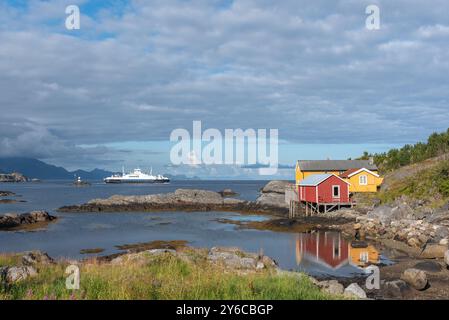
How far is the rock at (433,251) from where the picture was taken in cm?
2624

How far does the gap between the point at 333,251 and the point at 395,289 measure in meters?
14.2

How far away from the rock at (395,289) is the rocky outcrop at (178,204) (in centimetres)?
4150

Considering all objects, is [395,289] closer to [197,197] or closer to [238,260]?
[238,260]

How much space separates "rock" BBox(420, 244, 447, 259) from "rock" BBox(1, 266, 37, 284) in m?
22.8

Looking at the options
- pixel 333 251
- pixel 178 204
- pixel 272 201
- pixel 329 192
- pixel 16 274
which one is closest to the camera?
pixel 16 274

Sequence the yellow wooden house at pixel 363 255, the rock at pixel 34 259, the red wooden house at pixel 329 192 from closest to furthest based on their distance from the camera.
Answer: the rock at pixel 34 259, the yellow wooden house at pixel 363 255, the red wooden house at pixel 329 192

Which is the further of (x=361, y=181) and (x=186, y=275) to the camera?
(x=361, y=181)

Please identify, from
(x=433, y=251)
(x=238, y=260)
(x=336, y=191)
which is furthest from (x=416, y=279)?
(x=336, y=191)

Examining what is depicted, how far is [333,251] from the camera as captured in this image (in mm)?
32000

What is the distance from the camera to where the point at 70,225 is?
4981 centimetres

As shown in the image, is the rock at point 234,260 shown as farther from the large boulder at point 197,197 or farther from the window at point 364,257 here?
the large boulder at point 197,197

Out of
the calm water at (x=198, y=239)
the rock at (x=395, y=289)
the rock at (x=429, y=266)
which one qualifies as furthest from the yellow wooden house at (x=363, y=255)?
the rock at (x=395, y=289)

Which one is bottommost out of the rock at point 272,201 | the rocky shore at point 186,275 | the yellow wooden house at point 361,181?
the rock at point 272,201
